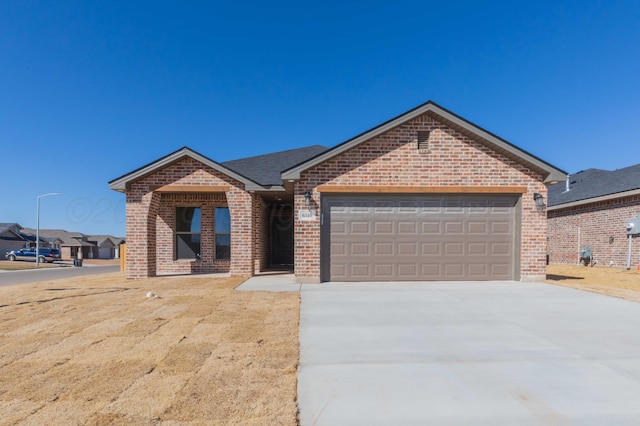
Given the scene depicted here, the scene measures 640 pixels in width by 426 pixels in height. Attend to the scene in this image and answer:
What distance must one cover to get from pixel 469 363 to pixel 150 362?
11.4 ft

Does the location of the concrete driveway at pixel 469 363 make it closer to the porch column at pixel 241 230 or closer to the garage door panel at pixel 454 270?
the garage door panel at pixel 454 270

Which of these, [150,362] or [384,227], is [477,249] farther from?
[150,362]

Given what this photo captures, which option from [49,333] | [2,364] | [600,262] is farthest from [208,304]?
[600,262]

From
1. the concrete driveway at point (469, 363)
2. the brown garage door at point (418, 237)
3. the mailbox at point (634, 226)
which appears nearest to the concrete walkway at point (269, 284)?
the brown garage door at point (418, 237)

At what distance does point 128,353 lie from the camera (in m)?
3.80

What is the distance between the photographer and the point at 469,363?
3584mm

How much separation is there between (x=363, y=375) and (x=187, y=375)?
1747 millimetres

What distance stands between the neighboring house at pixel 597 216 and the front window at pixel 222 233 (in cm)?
1651

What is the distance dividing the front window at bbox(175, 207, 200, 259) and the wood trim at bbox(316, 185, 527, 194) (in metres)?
5.59

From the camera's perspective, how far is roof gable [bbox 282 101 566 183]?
9.05 meters

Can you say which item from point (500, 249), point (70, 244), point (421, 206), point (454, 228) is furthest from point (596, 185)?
point (70, 244)

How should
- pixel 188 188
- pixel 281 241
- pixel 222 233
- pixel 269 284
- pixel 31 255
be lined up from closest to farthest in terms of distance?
pixel 269 284 < pixel 188 188 < pixel 222 233 < pixel 281 241 < pixel 31 255

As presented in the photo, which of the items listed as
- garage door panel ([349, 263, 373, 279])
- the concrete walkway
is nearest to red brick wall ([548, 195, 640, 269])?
garage door panel ([349, 263, 373, 279])

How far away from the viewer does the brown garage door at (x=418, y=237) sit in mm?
9305
